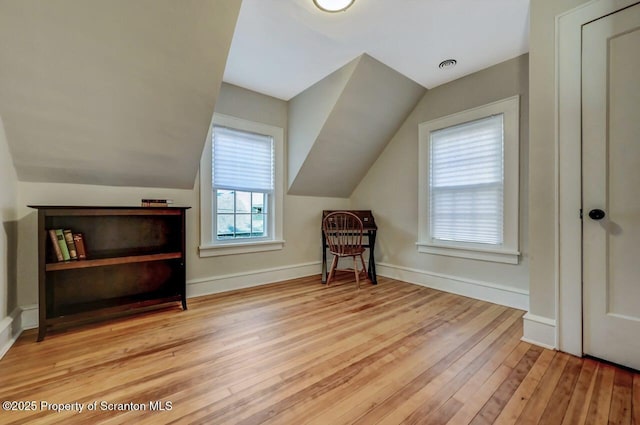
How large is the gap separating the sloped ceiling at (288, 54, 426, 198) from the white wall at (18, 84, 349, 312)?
1.01ft

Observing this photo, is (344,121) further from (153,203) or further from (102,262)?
(102,262)

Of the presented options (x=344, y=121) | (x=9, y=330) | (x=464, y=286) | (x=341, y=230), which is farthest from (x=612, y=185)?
(x=9, y=330)

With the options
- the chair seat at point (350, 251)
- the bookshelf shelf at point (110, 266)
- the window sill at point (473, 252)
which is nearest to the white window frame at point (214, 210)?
the bookshelf shelf at point (110, 266)

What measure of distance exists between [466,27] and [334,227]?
2278mm

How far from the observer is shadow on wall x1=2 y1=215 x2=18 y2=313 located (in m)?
1.85

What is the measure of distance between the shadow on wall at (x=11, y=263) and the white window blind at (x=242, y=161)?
149cm

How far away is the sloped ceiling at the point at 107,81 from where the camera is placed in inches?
56.7

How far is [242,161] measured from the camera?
9.93 feet

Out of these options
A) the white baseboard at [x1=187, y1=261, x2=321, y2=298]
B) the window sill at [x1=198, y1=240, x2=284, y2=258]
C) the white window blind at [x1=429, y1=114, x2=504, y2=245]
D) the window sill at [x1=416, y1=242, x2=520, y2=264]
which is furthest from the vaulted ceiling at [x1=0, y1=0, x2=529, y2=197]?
the window sill at [x1=416, y1=242, x2=520, y2=264]

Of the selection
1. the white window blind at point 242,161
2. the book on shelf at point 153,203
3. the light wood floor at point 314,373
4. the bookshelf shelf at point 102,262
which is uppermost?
the white window blind at point 242,161

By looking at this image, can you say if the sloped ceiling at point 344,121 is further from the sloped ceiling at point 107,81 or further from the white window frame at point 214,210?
the sloped ceiling at point 107,81

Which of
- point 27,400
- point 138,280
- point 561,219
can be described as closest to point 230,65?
point 138,280

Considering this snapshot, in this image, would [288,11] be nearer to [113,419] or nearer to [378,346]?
[378,346]

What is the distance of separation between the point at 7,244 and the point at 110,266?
0.64 m
